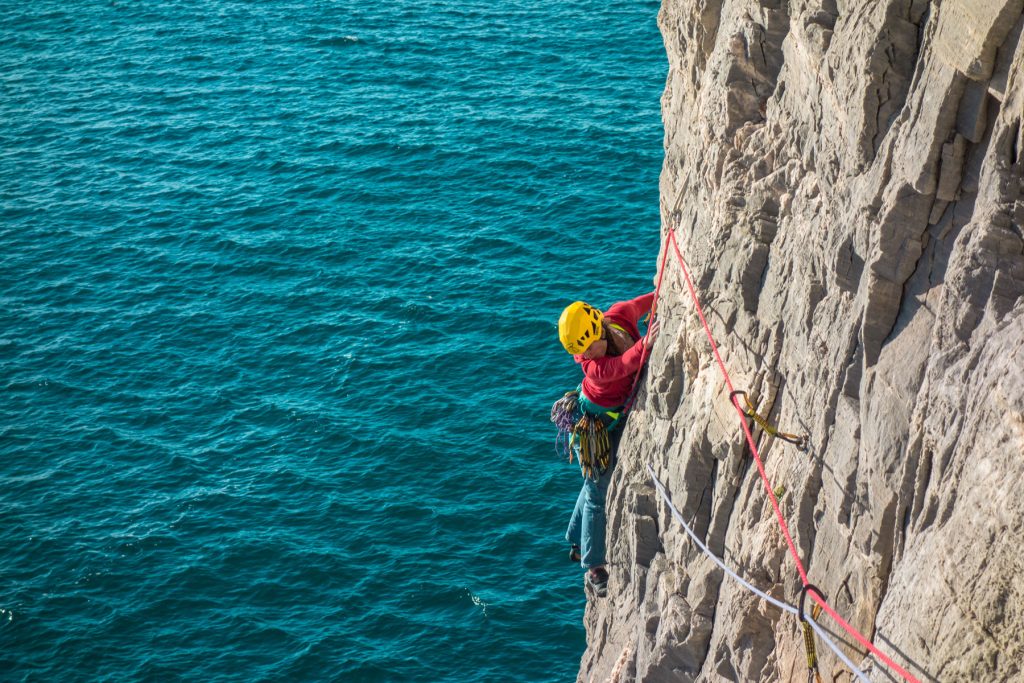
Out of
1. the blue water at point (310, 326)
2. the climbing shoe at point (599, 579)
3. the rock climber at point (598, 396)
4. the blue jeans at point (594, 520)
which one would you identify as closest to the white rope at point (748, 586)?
the rock climber at point (598, 396)

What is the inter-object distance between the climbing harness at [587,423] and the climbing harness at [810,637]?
6.47 m

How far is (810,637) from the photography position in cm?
1120

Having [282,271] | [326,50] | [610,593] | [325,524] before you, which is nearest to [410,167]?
[282,271]

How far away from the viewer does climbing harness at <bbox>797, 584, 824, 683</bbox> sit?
430 inches

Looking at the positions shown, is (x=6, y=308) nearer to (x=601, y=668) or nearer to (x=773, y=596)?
(x=601, y=668)

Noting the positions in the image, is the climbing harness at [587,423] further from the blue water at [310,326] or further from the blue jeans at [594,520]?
the blue water at [310,326]

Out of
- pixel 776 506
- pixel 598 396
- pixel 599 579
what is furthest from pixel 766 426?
pixel 599 579

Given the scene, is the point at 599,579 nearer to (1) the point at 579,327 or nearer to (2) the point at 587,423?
(2) the point at 587,423

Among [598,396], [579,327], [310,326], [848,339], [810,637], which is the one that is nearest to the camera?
[848,339]

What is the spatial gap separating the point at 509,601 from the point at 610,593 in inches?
506

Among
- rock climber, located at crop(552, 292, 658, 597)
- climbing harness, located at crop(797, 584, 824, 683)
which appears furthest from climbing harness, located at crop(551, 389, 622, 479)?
climbing harness, located at crop(797, 584, 824, 683)

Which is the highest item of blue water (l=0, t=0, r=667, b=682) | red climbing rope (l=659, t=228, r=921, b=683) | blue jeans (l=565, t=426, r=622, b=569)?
red climbing rope (l=659, t=228, r=921, b=683)

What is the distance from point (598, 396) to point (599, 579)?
3.64 meters

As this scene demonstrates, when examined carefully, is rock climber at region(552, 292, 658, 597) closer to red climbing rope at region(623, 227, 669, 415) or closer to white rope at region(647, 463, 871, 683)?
red climbing rope at region(623, 227, 669, 415)
